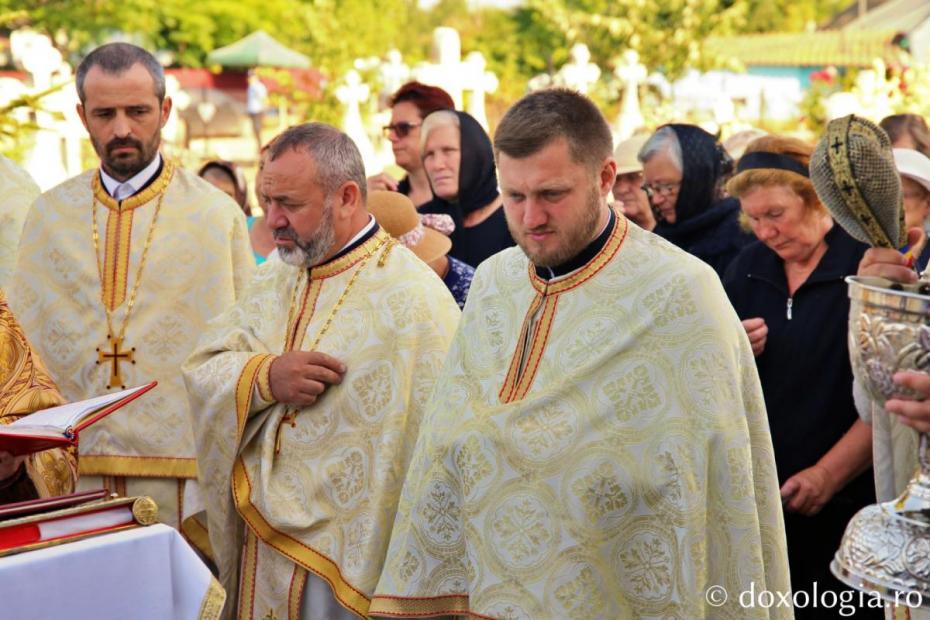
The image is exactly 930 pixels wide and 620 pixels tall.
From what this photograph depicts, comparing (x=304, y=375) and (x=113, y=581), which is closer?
(x=113, y=581)

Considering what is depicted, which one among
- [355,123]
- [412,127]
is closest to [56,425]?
[412,127]

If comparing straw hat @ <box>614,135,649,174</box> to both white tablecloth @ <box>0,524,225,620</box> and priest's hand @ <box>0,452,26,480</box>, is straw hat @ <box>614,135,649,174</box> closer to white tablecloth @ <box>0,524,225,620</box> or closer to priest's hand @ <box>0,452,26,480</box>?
A: priest's hand @ <box>0,452,26,480</box>

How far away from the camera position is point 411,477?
3.57 metres

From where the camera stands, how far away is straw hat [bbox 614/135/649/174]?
6660 millimetres

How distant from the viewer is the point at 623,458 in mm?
3229

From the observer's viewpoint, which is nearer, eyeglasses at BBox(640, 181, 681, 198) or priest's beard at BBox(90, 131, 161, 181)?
priest's beard at BBox(90, 131, 161, 181)

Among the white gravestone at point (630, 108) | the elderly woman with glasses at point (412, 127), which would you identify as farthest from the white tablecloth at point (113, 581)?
the white gravestone at point (630, 108)

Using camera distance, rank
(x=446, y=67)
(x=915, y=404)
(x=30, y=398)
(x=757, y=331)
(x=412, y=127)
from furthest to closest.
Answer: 1. (x=446, y=67)
2. (x=412, y=127)
3. (x=757, y=331)
4. (x=30, y=398)
5. (x=915, y=404)

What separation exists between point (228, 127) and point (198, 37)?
14.7ft

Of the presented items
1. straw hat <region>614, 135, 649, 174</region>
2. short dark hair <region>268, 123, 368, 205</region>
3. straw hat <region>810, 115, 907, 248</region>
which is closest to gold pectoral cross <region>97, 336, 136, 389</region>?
short dark hair <region>268, 123, 368, 205</region>

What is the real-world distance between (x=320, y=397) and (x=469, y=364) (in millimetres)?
671

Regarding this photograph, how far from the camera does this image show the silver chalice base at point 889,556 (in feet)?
8.27

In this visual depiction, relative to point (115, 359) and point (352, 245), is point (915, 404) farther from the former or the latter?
point (115, 359)

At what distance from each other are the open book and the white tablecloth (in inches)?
9.8
